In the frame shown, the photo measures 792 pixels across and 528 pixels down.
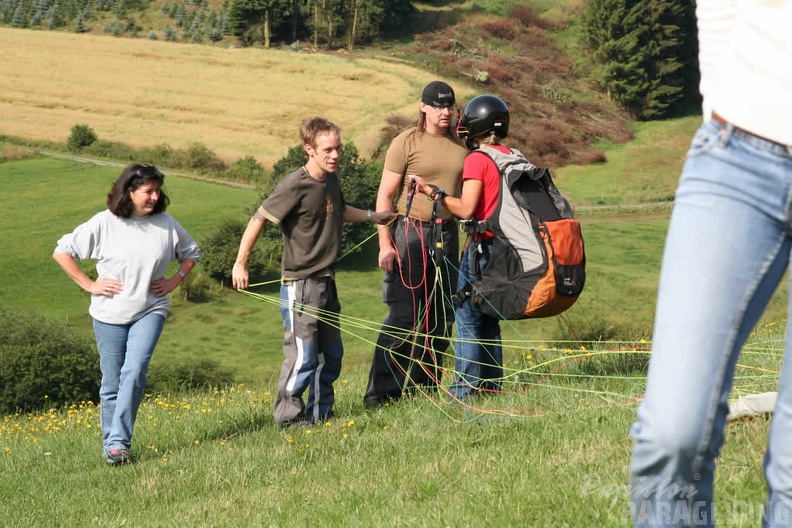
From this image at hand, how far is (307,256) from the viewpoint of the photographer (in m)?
→ 6.39

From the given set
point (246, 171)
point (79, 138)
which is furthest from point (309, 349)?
point (79, 138)

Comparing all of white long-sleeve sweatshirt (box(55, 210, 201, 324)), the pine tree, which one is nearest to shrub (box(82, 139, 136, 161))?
the pine tree

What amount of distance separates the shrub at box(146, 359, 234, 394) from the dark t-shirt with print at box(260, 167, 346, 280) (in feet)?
89.9

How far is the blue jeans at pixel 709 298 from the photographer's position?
6.55 feet

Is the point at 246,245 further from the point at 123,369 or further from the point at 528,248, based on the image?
the point at 528,248

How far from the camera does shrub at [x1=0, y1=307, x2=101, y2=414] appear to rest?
3027 cm

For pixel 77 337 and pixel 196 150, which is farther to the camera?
pixel 196 150

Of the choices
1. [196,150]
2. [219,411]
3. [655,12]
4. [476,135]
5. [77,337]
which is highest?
[655,12]

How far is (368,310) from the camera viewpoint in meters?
39.4

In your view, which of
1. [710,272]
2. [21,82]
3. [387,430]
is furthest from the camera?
[21,82]

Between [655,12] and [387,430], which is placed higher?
[655,12]

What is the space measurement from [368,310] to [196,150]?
2402 centimetres

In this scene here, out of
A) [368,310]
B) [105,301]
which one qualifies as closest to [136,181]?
[105,301]

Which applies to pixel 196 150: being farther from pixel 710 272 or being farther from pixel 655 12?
pixel 710 272
